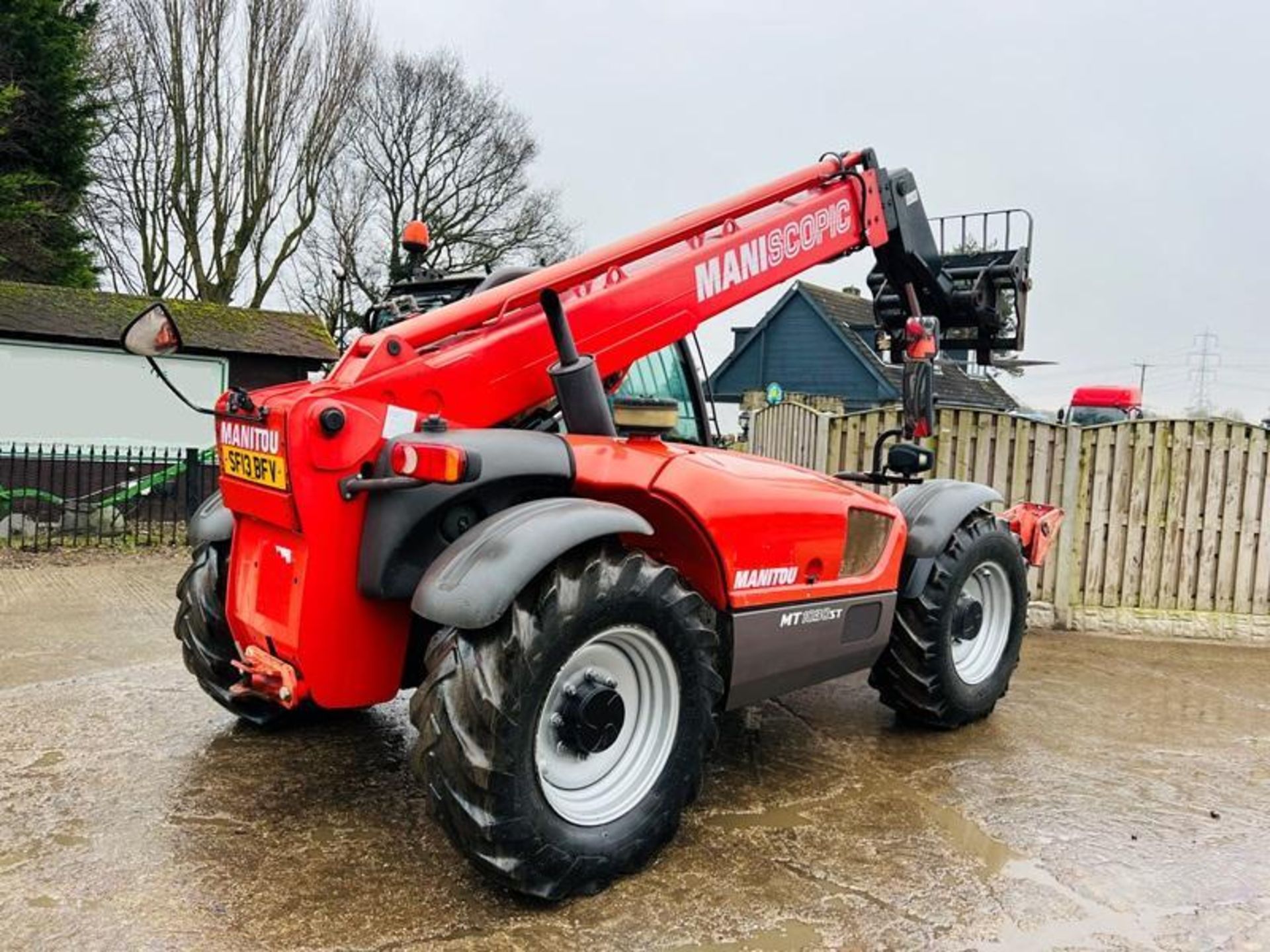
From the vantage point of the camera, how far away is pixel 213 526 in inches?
164

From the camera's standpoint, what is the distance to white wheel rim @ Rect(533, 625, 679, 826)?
3041 millimetres

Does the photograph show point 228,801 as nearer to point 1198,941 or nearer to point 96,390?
point 1198,941

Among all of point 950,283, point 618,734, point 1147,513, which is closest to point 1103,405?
point 1147,513

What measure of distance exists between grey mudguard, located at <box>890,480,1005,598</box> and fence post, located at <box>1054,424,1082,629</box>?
9.98 ft

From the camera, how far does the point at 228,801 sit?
142 inches

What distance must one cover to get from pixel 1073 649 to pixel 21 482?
11.3 m

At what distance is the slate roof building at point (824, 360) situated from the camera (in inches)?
1153

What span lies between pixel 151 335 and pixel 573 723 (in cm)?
179

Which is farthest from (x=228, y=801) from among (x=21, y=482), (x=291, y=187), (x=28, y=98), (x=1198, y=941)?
(x=291, y=187)

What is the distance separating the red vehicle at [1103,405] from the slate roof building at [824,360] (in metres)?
8.67

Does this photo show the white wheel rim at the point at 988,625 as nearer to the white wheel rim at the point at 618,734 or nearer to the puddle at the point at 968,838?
the puddle at the point at 968,838

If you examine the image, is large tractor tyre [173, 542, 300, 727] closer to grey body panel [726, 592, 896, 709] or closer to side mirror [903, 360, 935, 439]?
grey body panel [726, 592, 896, 709]

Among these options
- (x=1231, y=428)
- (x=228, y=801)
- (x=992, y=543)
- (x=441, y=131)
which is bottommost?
(x=228, y=801)

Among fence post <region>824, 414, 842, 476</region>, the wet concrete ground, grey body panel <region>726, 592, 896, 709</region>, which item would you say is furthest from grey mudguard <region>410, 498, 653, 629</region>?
fence post <region>824, 414, 842, 476</region>
